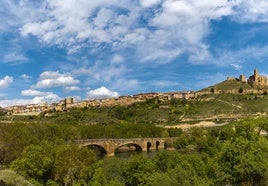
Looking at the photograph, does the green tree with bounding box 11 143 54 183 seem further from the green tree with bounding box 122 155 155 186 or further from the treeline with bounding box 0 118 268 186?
the green tree with bounding box 122 155 155 186

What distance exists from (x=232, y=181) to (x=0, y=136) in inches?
1370

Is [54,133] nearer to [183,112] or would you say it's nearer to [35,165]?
[35,165]

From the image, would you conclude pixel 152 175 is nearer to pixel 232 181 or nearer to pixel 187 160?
pixel 187 160

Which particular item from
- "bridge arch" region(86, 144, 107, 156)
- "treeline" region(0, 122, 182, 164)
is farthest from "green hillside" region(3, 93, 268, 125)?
"bridge arch" region(86, 144, 107, 156)

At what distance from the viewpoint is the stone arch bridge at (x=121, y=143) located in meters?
97.7

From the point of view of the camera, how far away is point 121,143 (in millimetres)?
103875

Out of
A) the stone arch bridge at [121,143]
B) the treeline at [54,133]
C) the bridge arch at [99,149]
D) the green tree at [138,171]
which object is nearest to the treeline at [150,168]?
the green tree at [138,171]

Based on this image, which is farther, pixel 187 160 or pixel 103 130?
pixel 103 130

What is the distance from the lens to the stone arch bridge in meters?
97.7

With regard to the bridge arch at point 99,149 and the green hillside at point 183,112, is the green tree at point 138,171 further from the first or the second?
the green hillside at point 183,112

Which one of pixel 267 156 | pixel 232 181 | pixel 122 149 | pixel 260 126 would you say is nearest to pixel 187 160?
pixel 232 181

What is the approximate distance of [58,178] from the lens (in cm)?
4119

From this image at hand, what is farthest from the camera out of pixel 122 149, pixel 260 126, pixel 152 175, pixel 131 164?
pixel 122 149

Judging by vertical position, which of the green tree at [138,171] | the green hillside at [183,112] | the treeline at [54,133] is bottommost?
the green tree at [138,171]
